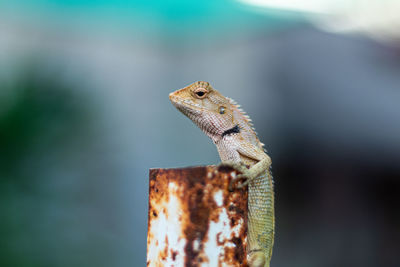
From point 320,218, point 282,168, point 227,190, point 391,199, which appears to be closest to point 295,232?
point 320,218

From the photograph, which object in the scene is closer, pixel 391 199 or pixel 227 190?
pixel 227 190

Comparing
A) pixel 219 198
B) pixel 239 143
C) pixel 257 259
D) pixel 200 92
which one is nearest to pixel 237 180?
pixel 219 198

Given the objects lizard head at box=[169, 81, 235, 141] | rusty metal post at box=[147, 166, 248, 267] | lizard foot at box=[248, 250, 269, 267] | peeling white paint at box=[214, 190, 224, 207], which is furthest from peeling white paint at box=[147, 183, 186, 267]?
lizard head at box=[169, 81, 235, 141]

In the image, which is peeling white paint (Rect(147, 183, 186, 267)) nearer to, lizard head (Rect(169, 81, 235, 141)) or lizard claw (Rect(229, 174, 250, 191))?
lizard claw (Rect(229, 174, 250, 191))

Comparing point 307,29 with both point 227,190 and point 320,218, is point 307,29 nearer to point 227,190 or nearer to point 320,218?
point 320,218

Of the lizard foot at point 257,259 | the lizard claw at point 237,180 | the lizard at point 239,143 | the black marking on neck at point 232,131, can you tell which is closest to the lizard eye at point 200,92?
the lizard at point 239,143

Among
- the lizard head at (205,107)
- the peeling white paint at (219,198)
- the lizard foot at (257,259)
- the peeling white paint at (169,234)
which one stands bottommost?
the lizard foot at (257,259)

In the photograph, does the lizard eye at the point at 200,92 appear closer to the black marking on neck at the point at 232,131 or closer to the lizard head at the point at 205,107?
the lizard head at the point at 205,107
